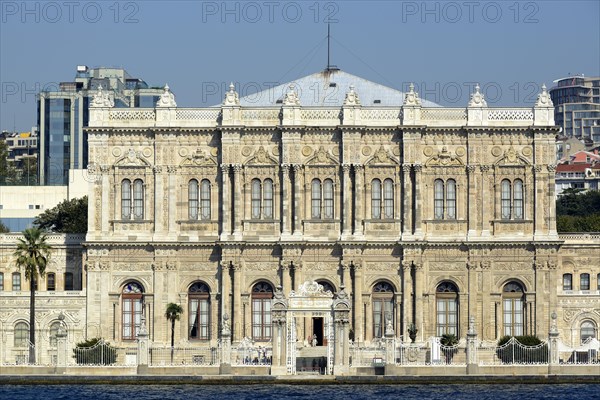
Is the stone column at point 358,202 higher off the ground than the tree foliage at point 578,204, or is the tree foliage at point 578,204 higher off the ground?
the tree foliage at point 578,204

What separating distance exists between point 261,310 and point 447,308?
835cm

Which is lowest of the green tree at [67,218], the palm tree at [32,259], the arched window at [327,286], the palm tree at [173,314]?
the palm tree at [173,314]

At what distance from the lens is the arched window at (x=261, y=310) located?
80875mm

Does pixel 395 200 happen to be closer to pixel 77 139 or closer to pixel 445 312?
pixel 445 312

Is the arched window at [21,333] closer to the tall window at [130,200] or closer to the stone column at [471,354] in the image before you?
the tall window at [130,200]

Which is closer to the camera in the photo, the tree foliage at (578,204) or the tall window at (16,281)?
the tall window at (16,281)

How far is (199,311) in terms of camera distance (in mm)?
81812

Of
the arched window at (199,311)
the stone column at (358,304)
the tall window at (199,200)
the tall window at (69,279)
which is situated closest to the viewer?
the stone column at (358,304)

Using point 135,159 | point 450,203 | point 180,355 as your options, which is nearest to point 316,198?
point 450,203

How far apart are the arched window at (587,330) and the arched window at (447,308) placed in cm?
569

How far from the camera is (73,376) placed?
70438 millimetres

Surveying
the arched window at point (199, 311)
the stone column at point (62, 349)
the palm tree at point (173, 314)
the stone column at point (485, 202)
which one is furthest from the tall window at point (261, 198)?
the stone column at point (62, 349)

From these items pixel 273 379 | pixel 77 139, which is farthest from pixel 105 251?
pixel 77 139

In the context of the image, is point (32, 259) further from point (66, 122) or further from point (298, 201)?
point (66, 122)
